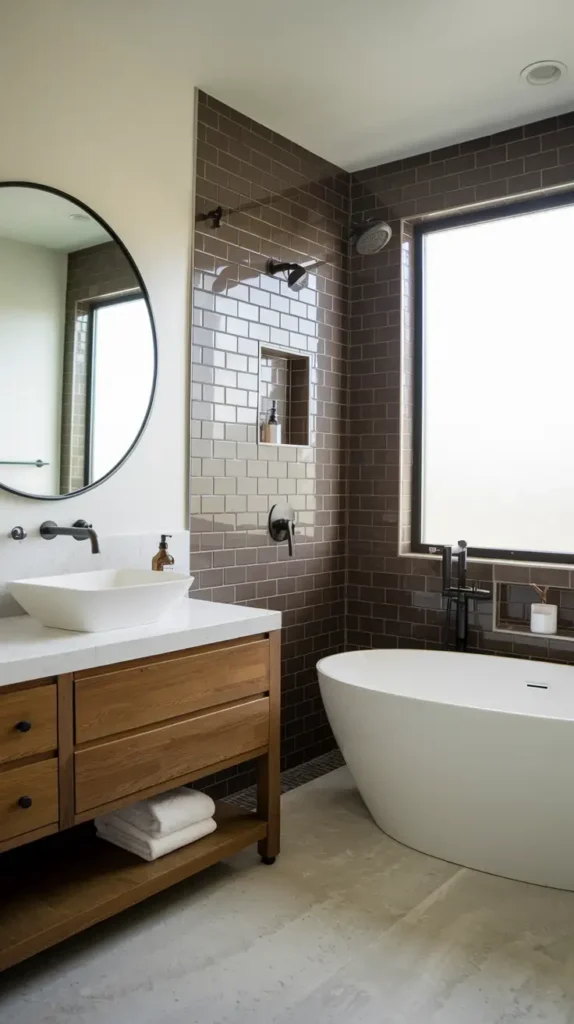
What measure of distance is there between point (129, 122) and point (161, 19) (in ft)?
1.23

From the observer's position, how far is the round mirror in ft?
8.73

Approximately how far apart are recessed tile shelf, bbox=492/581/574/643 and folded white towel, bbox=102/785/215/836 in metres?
1.69

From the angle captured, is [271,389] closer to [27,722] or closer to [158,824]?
[158,824]

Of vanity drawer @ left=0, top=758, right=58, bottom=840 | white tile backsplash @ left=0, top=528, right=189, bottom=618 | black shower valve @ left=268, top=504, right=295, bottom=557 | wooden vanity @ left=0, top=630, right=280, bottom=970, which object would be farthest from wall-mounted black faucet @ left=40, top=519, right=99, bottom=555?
black shower valve @ left=268, top=504, right=295, bottom=557

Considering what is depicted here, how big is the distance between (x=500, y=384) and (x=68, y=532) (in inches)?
90.0

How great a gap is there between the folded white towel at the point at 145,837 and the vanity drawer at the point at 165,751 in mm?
240

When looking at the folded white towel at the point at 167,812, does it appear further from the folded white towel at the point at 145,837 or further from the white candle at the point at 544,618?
the white candle at the point at 544,618

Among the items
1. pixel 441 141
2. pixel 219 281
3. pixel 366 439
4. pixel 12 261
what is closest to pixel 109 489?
pixel 12 261

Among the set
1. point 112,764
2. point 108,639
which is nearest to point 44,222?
point 108,639

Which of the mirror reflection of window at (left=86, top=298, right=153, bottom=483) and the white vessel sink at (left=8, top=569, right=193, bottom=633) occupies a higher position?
the mirror reflection of window at (left=86, top=298, right=153, bottom=483)

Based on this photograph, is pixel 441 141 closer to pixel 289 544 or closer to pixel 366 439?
pixel 366 439

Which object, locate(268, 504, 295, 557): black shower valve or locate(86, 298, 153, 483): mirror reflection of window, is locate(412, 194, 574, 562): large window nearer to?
locate(268, 504, 295, 557): black shower valve

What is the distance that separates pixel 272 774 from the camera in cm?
291

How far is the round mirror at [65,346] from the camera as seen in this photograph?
8.73ft
